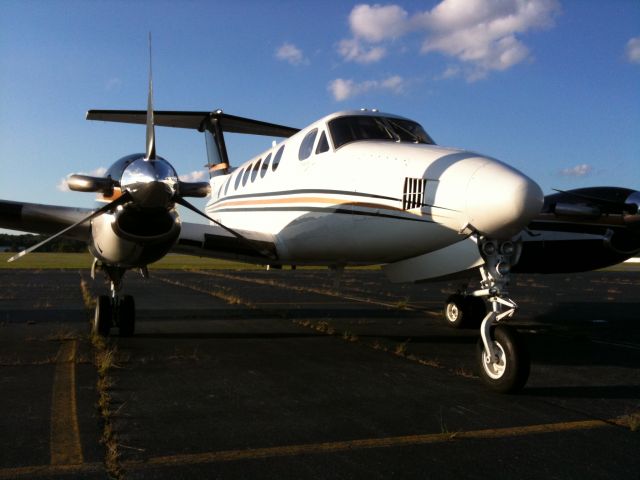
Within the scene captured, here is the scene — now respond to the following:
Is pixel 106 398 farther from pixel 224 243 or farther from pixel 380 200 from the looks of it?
pixel 224 243

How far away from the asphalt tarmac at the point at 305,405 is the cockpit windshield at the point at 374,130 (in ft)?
9.36

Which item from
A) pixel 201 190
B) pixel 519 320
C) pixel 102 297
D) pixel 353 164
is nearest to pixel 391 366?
pixel 353 164

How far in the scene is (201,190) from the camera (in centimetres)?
764

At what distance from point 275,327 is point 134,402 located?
534 centimetres

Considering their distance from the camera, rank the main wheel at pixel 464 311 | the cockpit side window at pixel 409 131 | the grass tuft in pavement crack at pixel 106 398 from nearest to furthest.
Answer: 1. the grass tuft in pavement crack at pixel 106 398
2. the cockpit side window at pixel 409 131
3. the main wheel at pixel 464 311

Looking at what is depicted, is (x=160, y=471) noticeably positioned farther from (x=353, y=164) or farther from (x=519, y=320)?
(x=519, y=320)

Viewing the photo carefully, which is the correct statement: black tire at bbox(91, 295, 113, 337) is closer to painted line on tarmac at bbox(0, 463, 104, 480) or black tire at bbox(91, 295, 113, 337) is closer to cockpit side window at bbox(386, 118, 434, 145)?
cockpit side window at bbox(386, 118, 434, 145)

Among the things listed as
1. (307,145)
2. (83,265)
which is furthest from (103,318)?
(83,265)

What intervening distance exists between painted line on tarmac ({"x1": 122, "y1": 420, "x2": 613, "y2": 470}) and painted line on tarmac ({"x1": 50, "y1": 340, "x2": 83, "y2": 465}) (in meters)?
0.42

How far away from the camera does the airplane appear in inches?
219

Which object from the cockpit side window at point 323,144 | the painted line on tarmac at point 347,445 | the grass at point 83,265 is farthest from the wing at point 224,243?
the grass at point 83,265

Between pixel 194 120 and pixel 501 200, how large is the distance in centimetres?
1247

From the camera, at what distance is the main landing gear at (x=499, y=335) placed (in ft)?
17.3

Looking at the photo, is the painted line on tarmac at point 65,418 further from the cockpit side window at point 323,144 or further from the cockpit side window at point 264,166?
the cockpit side window at point 264,166
